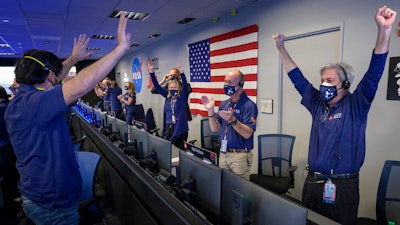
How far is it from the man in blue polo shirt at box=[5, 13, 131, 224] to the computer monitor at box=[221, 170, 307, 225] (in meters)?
0.74

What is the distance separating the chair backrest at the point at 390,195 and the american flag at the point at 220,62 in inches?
90.5

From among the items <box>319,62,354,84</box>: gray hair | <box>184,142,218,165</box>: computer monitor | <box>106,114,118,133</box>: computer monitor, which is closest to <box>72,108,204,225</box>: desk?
<box>184,142,218,165</box>: computer monitor

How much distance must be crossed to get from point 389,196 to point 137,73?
28.5ft

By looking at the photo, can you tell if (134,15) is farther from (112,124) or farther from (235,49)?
(112,124)

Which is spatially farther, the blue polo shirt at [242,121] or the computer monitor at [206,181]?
the blue polo shirt at [242,121]

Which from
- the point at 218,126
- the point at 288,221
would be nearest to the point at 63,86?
the point at 288,221

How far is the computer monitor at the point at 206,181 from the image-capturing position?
1.11m

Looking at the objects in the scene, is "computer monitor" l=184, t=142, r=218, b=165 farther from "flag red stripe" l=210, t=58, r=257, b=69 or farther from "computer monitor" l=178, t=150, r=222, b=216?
"flag red stripe" l=210, t=58, r=257, b=69

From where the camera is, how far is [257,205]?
2.97 ft

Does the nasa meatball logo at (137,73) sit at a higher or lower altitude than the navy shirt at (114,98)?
higher

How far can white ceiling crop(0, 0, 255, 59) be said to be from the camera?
370cm

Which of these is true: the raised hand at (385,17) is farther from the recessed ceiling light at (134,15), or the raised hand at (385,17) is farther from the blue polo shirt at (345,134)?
the recessed ceiling light at (134,15)

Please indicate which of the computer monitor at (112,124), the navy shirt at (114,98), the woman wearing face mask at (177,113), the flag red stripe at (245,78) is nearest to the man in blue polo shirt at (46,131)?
the computer monitor at (112,124)

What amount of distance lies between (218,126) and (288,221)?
169 centimetres
